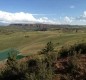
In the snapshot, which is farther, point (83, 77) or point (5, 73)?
point (5, 73)

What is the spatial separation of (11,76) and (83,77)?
10.4m

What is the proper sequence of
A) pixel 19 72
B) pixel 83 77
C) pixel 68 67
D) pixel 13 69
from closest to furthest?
1. pixel 83 77
2. pixel 68 67
3. pixel 19 72
4. pixel 13 69

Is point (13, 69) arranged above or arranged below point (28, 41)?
above

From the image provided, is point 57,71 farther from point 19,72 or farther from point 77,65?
point 19,72

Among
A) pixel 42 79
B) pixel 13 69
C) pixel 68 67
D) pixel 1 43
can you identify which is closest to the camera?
pixel 42 79

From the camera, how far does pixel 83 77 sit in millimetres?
25375

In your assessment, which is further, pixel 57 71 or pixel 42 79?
pixel 57 71

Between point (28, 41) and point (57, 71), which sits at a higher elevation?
point (57, 71)

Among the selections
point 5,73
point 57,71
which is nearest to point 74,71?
point 57,71

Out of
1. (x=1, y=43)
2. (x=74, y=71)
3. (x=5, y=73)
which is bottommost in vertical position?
(x=1, y=43)

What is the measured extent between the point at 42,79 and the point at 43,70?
103 cm

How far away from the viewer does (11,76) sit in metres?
30.4

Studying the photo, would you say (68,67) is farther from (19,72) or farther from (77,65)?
(19,72)

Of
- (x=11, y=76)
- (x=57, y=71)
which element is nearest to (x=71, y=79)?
(x=57, y=71)
